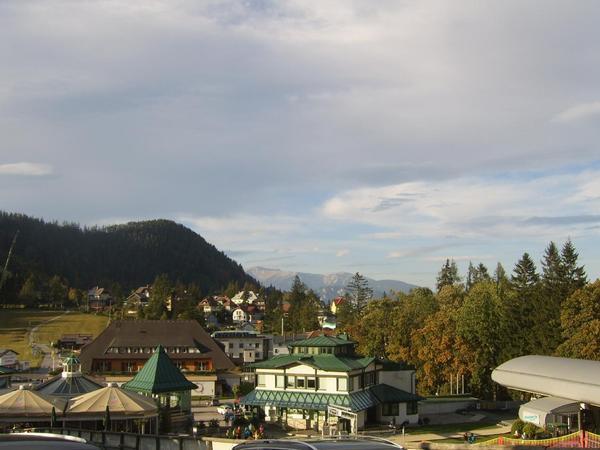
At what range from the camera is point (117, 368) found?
78562mm

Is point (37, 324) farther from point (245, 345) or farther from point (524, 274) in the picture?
point (524, 274)

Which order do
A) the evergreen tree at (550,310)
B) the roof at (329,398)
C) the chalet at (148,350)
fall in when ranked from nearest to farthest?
the roof at (329,398) → the evergreen tree at (550,310) → the chalet at (148,350)

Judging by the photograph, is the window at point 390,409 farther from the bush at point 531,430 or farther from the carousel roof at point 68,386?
the carousel roof at point 68,386

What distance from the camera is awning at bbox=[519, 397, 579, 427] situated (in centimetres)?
3947

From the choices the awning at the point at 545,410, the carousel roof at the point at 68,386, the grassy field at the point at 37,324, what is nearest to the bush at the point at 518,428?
the awning at the point at 545,410

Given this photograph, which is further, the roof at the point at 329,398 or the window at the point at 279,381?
the window at the point at 279,381

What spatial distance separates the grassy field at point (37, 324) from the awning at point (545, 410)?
248 feet

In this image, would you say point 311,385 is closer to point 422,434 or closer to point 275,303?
point 422,434

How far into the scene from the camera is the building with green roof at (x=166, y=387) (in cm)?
3994

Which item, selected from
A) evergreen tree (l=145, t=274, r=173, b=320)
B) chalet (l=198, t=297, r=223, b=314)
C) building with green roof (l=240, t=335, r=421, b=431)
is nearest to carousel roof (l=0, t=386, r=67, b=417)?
building with green roof (l=240, t=335, r=421, b=431)

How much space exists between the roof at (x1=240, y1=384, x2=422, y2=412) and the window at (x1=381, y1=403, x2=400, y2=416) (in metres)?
0.48

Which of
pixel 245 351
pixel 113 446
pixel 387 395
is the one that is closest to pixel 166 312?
pixel 245 351

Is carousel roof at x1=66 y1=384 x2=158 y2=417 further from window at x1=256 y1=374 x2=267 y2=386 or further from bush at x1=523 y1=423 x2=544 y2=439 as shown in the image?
bush at x1=523 y1=423 x2=544 y2=439

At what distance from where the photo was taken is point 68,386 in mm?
36875
